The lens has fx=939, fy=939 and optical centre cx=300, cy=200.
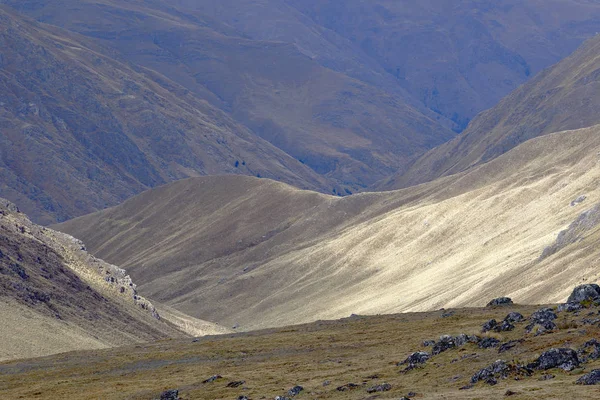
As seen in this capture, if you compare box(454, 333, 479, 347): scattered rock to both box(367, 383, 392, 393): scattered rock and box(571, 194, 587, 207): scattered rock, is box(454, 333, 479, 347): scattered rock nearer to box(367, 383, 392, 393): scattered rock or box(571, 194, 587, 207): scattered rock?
box(367, 383, 392, 393): scattered rock

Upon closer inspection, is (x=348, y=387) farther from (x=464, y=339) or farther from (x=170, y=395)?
(x=170, y=395)

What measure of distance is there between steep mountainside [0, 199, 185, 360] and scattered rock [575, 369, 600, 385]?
86.5 metres

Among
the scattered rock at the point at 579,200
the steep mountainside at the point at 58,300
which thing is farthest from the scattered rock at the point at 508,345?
the scattered rock at the point at 579,200

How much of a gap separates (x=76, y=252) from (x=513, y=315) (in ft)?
447

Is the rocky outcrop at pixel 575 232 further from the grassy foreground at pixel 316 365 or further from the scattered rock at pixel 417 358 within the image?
the scattered rock at pixel 417 358

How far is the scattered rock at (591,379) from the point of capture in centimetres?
4503

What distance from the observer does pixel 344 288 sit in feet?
646

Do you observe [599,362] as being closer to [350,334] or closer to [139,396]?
[139,396]

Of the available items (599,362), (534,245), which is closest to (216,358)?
(599,362)

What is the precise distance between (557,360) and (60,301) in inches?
4400

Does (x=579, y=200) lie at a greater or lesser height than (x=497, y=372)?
greater

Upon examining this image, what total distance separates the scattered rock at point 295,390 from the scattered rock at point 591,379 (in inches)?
730

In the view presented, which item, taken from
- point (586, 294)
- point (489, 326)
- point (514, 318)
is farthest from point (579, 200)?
point (489, 326)

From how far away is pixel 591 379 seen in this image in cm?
4528
